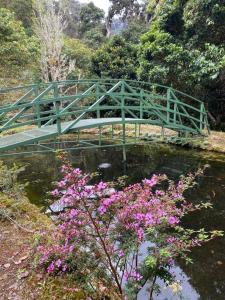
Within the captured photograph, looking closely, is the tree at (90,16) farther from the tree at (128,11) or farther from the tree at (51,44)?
the tree at (51,44)

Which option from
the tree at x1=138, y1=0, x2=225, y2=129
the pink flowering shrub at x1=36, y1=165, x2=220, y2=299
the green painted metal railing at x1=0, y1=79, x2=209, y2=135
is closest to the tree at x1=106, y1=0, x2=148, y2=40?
the green painted metal railing at x1=0, y1=79, x2=209, y2=135

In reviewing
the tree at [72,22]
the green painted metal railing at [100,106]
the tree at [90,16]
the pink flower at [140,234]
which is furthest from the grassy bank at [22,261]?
the tree at [72,22]

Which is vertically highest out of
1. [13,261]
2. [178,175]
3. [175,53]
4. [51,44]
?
[51,44]

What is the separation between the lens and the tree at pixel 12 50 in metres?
14.9

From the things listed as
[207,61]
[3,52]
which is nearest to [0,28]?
[3,52]

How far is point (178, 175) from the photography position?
750cm

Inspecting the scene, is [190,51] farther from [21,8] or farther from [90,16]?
[90,16]

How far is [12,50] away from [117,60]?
Answer: 4.91 metres

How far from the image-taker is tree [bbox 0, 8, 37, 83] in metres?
14.9

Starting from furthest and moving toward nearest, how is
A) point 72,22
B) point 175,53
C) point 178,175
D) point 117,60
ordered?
point 72,22 → point 117,60 → point 175,53 → point 178,175

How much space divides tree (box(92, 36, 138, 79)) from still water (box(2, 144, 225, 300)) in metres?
4.76

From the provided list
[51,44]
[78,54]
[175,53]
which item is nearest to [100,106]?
[175,53]

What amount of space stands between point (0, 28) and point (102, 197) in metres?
14.3

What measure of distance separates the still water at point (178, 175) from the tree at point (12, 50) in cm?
693
